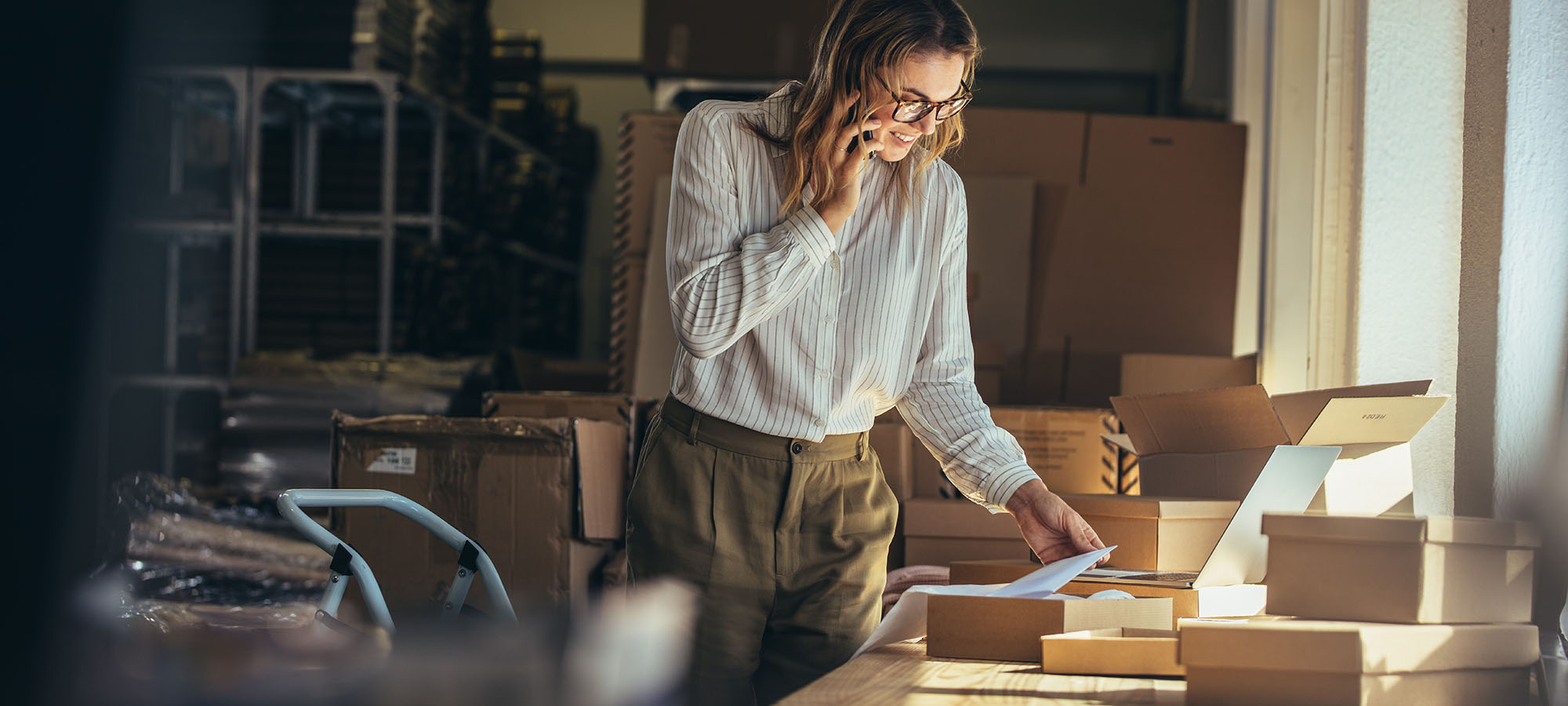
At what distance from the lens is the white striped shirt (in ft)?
4.71

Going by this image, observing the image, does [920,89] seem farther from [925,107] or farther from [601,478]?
[601,478]

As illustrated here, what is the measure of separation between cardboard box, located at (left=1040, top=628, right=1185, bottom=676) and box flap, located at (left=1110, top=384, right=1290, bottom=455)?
682mm

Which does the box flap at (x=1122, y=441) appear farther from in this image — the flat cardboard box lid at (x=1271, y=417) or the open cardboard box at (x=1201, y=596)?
the open cardboard box at (x=1201, y=596)

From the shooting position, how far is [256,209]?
4.73m

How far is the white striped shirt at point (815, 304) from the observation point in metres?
1.44

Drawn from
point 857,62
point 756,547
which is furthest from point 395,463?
point 857,62

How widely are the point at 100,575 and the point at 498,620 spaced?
5.17ft

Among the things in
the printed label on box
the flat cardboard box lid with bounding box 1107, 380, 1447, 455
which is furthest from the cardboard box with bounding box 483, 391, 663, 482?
the flat cardboard box lid with bounding box 1107, 380, 1447, 455

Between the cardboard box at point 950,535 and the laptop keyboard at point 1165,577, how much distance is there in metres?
1.18

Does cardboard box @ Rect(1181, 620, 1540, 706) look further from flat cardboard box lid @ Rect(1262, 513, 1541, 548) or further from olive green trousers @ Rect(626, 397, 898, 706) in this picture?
olive green trousers @ Rect(626, 397, 898, 706)

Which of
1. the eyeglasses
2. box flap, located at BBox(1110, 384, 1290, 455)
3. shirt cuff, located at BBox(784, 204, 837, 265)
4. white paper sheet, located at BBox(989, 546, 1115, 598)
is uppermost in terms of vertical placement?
the eyeglasses

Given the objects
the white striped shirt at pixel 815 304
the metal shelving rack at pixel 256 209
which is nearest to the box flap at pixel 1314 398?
the white striped shirt at pixel 815 304

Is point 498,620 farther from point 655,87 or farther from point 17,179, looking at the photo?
point 655,87

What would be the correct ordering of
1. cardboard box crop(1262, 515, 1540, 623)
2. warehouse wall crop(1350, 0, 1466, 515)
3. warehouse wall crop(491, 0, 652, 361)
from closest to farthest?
1. cardboard box crop(1262, 515, 1540, 623)
2. warehouse wall crop(1350, 0, 1466, 515)
3. warehouse wall crop(491, 0, 652, 361)
